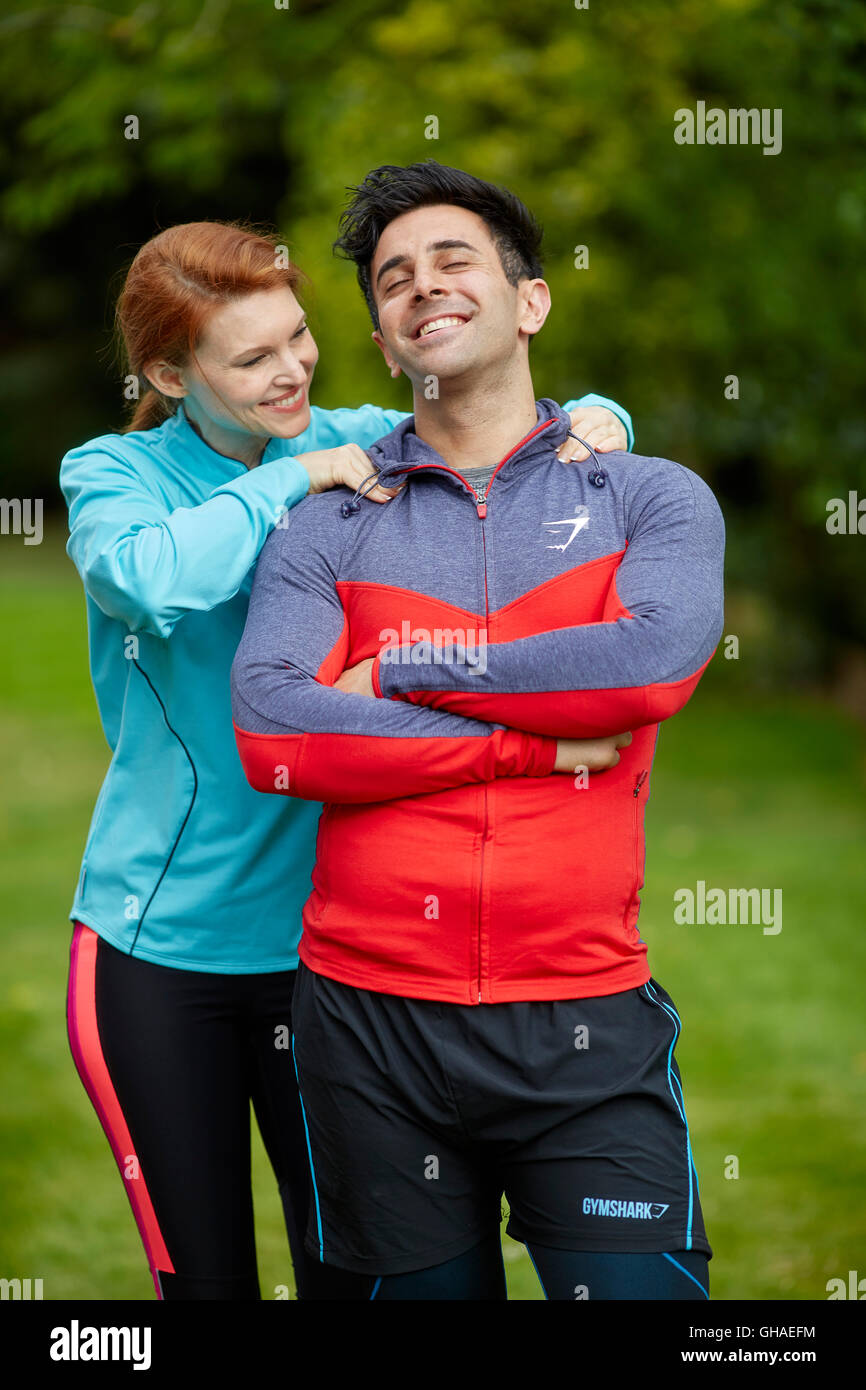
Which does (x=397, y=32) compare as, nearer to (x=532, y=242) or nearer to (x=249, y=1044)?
(x=532, y=242)

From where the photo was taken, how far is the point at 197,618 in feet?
8.83

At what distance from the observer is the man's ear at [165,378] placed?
2.76m

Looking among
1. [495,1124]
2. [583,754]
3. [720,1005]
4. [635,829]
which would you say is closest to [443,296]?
[583,754]

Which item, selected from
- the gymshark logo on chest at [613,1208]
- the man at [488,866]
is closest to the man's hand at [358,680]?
the man at [488,866]

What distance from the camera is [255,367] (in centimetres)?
267

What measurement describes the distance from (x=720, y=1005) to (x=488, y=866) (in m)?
5.18

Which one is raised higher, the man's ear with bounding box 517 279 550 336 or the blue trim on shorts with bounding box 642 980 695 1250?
the man's ear with bounding box 517 279 550 336

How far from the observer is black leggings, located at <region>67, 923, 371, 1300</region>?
8.84 ft

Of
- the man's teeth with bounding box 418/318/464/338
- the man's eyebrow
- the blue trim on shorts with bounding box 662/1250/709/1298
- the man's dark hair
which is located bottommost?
the blue trim on shorts with bounding box 662/1250/709/1298

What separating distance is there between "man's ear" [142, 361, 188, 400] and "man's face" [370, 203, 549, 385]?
0.40m

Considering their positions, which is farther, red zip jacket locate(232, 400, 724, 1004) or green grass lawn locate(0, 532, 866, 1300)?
green grass lawn locate(0, 532, 866, 1300)

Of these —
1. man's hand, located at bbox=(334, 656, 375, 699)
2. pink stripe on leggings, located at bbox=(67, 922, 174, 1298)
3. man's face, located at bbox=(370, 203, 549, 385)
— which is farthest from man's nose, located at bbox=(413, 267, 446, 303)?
pink stripe on leggings, located at bbox=(67, 922, 174, 1298)

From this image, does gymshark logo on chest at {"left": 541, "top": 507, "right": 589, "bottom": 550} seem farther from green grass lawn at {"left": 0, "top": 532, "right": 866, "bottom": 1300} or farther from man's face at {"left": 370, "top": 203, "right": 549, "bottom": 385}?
green grass lawn at {"left": 0, "top": 532, "right": 866, "bottom": 1300}

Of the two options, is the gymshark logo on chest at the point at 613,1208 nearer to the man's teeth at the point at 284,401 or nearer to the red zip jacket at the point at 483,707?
the red zip jacket at the point at 483,707
